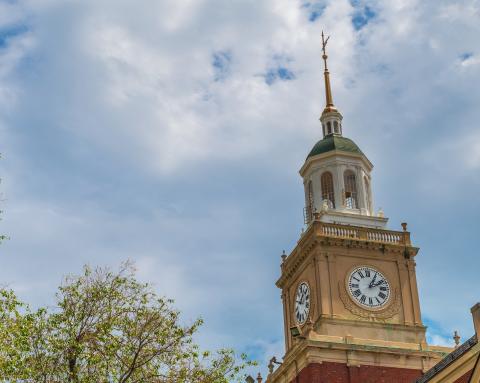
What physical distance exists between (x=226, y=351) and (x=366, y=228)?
76.0 feet

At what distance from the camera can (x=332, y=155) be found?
192 ft

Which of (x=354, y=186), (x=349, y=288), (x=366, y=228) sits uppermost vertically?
(x=354, y=186)

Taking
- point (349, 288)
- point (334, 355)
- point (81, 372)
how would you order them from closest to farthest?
point (81, 372)
point (334, 355)
point (349, 288)

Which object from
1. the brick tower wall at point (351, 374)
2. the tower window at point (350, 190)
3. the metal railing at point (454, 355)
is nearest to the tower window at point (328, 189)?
the tower window at point (350, 190)

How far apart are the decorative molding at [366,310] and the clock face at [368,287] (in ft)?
0.96

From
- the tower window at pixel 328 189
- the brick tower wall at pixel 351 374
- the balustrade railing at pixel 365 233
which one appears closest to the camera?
the brick tower wall at pixel 351 374

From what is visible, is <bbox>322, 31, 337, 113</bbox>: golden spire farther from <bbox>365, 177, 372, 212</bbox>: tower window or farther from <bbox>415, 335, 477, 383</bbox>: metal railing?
<bbox>415, 335, 477, 383</bbox>: metal railing

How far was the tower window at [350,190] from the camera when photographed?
58.0m

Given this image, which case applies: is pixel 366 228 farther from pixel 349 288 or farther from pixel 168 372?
pixel 168 372

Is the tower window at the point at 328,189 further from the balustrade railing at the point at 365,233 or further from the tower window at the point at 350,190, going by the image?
the balustrade railing at the point at 365,233

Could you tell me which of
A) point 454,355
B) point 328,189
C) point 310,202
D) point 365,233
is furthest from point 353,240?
point 454,355

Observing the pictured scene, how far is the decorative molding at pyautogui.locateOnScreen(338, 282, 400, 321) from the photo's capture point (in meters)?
52.2

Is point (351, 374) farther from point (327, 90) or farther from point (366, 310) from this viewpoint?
point (327, 90)

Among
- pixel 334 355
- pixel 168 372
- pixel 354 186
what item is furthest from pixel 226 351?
pixel 354 186
